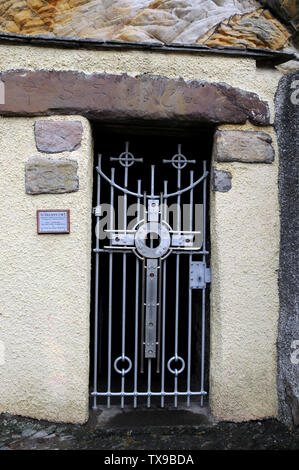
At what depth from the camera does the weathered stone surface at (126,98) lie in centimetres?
272

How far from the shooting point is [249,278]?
282 centimetres

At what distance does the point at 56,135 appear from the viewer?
108 inches

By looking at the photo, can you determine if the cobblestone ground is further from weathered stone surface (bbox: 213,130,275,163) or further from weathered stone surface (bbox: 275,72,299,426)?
weathered stone surface (bbox: 213,130,275,163)

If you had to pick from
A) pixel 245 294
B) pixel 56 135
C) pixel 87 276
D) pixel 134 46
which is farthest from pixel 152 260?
pixel 134 46

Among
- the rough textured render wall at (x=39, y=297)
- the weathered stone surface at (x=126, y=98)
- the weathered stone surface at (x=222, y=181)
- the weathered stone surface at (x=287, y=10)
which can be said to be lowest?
the rough textured render wall at (x=39, y=297)

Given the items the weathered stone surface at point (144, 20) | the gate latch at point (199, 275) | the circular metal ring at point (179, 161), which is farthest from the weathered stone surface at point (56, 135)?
the weathered stone surface at point (144, 20)

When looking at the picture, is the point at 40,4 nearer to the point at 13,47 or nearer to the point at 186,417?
the point at 13,47

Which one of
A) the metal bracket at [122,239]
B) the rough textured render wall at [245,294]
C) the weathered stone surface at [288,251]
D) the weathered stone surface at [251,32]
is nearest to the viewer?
the weathered stone surface at [288,251]

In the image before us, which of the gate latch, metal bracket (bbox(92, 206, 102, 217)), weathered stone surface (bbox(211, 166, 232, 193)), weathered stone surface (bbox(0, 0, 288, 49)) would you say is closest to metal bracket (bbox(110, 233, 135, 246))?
metal bracket (bbox(92, 206, 102, 217))

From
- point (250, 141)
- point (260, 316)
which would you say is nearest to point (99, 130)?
point (250, 141)

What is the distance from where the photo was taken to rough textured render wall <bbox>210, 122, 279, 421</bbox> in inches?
110

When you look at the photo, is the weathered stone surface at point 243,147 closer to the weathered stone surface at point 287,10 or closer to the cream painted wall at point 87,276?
the cream painted wall at point 87,276

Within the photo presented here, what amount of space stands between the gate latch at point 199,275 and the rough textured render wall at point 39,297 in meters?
0.77

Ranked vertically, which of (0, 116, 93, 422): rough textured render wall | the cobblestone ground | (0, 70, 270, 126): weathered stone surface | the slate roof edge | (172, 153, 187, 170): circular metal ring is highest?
the slate roof edge
